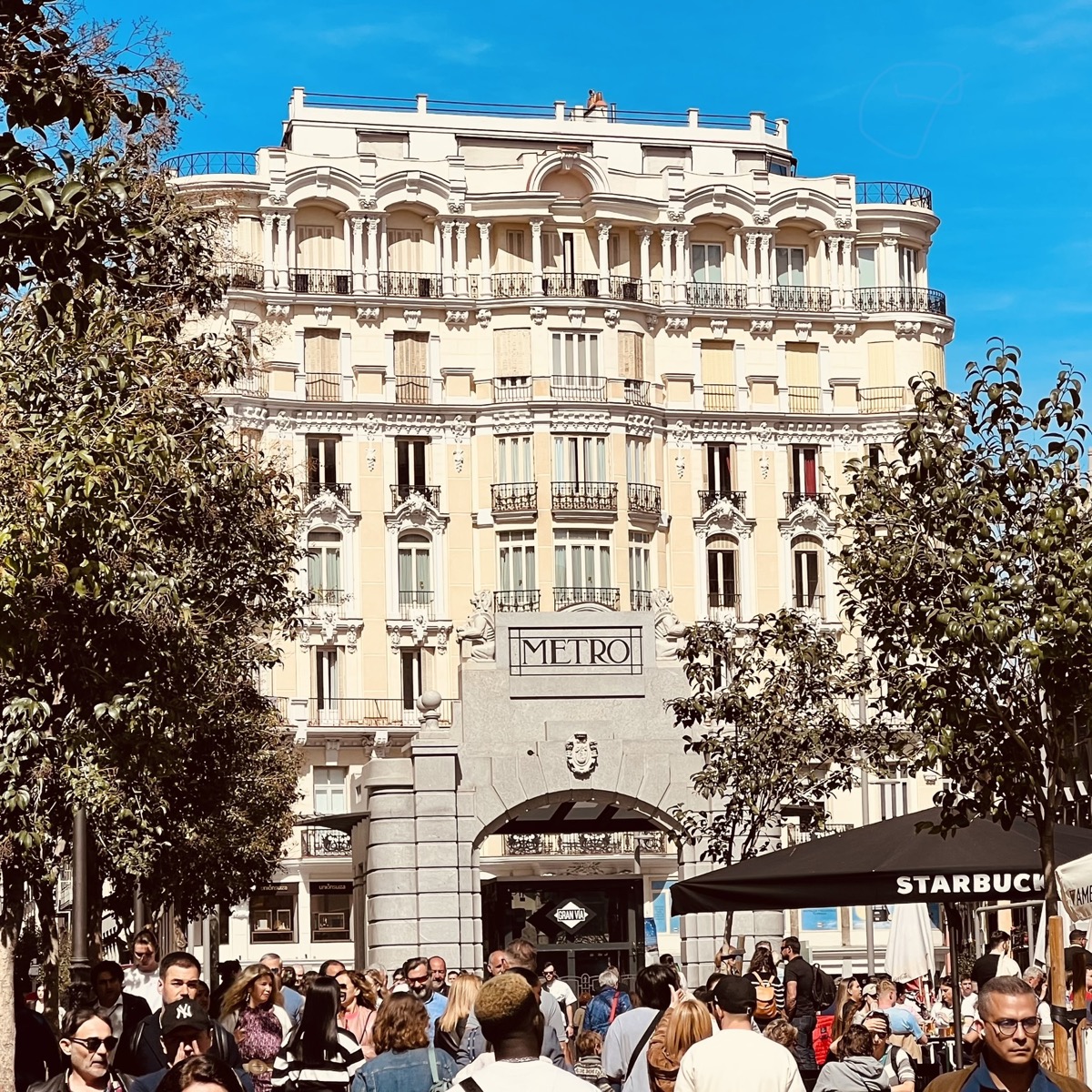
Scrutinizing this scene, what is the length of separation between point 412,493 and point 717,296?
14.5 meters

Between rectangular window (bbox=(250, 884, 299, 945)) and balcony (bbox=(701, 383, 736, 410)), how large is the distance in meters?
A: 23.5

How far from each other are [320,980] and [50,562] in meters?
3.72

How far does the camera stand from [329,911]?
72.4m

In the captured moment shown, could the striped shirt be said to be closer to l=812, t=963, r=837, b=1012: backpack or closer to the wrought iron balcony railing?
l=812, t=963, r=837, b=1012: backpack

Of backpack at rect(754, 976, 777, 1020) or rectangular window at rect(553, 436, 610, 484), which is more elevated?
rectangular window at rect(553, 436, 610, 484)

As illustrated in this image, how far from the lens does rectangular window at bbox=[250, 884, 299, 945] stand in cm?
7188

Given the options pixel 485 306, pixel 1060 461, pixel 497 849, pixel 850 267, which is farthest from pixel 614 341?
pixel 1060 461

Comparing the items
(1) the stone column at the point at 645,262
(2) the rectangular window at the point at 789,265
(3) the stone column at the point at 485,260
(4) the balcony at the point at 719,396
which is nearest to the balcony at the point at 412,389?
(3) the stone column at the point at 485,260

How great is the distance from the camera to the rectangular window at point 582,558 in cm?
7519

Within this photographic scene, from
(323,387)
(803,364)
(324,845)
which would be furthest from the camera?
(803,364)

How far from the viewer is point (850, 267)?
8131 centimetres

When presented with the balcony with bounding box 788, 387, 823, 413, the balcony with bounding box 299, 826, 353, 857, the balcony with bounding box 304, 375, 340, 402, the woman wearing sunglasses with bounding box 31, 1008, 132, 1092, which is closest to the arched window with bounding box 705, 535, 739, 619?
the balcony with bounding box 788, 387, 823, 413

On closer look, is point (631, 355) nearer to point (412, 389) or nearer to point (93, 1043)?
point (412, 389)

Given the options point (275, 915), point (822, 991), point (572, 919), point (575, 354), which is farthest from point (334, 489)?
point (822, 991)
